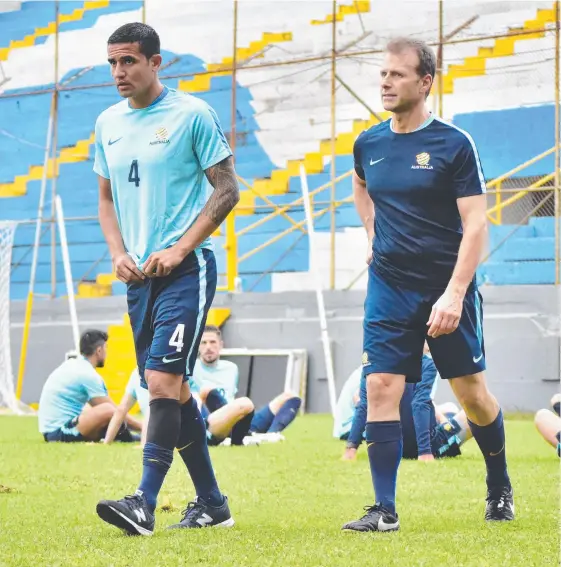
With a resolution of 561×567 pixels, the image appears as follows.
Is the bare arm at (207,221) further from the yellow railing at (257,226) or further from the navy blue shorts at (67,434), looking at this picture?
the yellow railing at (257,226)

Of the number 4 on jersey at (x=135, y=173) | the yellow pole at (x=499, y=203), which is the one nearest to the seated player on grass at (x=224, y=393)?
the number 4 on jersey at (x=135, y=173)

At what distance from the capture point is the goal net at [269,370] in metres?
17.9

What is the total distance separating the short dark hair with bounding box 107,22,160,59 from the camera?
520 centimetres

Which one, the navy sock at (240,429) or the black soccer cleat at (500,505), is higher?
the black soccer cleat at (500,505)

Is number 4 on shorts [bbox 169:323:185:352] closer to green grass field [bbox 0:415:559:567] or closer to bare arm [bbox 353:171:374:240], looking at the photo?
green grass field [bbox 0:415:559:567]

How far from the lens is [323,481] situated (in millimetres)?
7547

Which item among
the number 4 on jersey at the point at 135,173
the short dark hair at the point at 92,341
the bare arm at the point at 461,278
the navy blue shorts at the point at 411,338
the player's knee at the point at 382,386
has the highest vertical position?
the number 4 on jersey at the point at 135,173

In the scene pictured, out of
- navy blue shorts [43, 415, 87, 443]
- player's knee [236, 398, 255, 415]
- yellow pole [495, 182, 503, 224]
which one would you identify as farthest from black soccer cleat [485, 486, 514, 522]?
yellow pole [495, 182, 503, 224]

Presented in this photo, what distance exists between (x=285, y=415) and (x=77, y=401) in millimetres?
2043

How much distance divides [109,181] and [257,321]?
530 inches

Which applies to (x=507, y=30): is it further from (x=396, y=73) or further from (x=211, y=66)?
(x=396, y=73)

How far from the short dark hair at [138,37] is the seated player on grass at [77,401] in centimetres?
653

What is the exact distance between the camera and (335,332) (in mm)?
18438

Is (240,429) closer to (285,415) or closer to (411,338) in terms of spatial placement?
(285,415)
